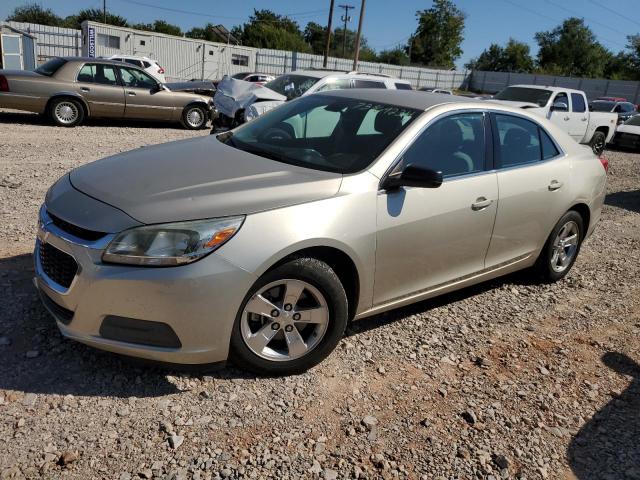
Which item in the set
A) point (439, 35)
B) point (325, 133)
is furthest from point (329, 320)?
point (439, 35)

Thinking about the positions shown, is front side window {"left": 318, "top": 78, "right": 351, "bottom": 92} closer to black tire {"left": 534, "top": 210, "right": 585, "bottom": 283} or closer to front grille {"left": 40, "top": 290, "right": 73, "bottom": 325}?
black tire {"left": 534, "top": 210, "right": 585, "bottom": 283}

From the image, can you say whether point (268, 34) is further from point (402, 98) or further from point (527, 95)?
point (402, 98)

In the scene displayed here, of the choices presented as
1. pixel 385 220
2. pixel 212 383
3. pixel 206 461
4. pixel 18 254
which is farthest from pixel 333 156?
pixel 18 254

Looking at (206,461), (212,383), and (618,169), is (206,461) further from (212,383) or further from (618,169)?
(618,169)

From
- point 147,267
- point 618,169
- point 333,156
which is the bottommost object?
point 618,169

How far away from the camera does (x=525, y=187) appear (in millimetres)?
4324

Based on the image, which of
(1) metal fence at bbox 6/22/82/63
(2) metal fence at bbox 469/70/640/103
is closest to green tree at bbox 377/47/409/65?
(2) metal fence at bbox 469/70/640/103

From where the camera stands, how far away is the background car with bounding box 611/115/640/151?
17391 millimetres

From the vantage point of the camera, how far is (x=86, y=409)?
2828 mm

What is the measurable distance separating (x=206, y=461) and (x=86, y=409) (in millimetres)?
726

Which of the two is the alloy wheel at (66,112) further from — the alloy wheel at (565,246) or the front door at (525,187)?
the alloy wheel at (565,246)

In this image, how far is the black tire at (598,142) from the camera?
647 inches

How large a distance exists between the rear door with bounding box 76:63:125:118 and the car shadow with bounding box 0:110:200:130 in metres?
0.70

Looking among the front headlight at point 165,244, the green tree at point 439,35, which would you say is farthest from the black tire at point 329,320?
the green tree at point 439,35
